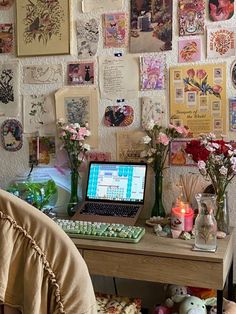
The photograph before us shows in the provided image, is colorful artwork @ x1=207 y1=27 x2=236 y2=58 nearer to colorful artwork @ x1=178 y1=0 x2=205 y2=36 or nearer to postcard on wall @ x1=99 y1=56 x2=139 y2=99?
colorful artwork @ x1=178 y1=0 x2=205 y2=36

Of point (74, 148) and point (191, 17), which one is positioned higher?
point (191, 17)

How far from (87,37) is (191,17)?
52 centimetres

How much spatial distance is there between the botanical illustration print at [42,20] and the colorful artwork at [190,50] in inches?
25.0

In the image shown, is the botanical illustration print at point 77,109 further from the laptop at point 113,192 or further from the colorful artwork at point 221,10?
the colorful artwork at point 221,10

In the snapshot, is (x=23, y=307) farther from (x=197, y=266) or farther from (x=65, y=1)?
(x=65, y=1)

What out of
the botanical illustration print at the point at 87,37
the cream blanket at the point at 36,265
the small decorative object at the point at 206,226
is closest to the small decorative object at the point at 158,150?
the small decorative object at the point at 206,226

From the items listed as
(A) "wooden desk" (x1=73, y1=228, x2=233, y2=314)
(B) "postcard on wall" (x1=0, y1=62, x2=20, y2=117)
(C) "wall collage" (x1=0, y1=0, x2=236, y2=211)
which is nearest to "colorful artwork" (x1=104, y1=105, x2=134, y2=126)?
(C) "wall collage" (x1=0, y1=0, x2=236, y2=211)

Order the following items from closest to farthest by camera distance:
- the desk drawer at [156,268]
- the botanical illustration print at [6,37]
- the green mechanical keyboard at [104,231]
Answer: the desk drawer at [156,268]
the green mechanical keyboard at [104,231]
the botanical illustration print at [6,37]

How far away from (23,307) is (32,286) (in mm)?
54

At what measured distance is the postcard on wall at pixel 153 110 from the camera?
1.86 meters

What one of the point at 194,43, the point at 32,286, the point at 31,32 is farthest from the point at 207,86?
the point at 32,286

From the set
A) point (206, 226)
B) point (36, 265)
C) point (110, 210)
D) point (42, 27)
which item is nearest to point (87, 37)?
point (42, 27)

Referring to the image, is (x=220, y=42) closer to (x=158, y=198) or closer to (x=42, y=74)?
(x=158, y=198)

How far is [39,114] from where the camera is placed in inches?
81.2
